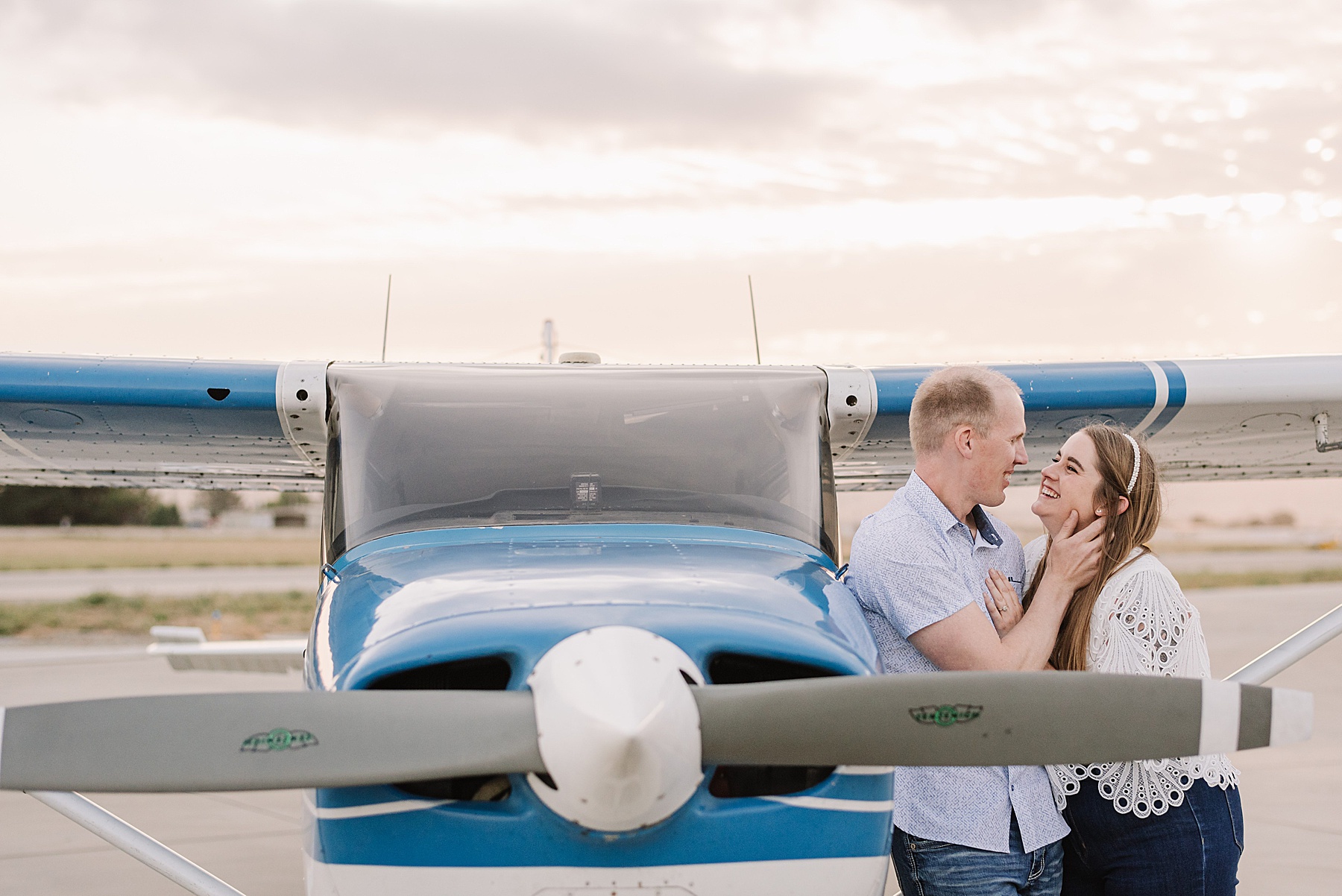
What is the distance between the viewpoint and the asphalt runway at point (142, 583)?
3378cm

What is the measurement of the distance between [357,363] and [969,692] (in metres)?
2.41

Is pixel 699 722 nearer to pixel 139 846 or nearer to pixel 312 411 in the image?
pixel 312 411

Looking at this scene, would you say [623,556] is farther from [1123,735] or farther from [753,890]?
[1123,735]

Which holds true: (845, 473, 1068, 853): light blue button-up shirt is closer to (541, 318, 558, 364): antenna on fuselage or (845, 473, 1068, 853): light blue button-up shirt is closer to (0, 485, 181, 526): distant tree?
(541, 318, 558, 364): antenna on fuselage

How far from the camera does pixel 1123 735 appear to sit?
7.89ft

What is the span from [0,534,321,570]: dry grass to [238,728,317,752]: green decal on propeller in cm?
4087

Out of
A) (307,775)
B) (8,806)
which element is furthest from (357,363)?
(8,806)

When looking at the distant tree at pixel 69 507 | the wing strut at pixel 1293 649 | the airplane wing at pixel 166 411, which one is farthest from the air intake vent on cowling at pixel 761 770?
the distant tree at pixel 69 507

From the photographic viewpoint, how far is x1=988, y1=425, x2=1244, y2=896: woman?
2.61m

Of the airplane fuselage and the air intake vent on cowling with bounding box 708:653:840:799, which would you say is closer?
the airplane fuselage

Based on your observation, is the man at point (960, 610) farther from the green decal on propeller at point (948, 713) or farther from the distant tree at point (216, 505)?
the distant tree at point (216, 505)

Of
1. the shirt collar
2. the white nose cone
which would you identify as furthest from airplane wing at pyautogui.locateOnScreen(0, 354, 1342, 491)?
the white nose cone

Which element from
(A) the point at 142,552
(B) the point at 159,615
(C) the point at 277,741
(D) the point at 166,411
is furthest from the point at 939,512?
(A) the point at 142,552

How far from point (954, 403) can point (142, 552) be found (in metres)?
60.0
